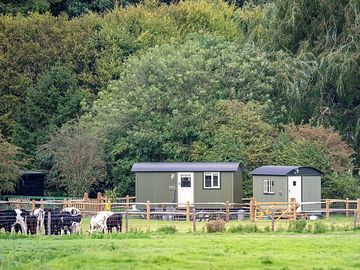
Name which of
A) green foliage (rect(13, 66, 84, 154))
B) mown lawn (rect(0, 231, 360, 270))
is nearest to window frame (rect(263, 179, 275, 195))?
mown lawn (rect(0, 231, 360, 270))

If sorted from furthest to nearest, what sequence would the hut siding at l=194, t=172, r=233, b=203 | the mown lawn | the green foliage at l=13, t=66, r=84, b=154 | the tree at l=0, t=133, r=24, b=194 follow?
the green foliage at l=13, t=66, r=84, b=154 → the tree at l=0, t=133, r=24, b=194 → the hut siding at l=194, t=172, r=233, b=203 → the mown lawn

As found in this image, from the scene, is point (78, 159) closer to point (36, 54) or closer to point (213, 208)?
point (213, 208)

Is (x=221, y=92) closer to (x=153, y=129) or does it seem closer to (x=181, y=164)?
(x=153, y=129)

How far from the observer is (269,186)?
57.2m

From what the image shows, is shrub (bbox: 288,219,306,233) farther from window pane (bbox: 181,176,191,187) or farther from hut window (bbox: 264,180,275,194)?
window pane (bbox: 181,176,191,187)

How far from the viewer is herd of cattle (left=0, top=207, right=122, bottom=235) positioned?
141 ft

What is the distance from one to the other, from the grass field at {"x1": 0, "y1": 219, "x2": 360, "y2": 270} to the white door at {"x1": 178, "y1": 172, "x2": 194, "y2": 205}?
19402 millimetres

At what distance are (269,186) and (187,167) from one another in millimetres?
4314

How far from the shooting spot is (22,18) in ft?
262

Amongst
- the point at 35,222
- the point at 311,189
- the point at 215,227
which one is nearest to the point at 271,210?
the point at 311,189

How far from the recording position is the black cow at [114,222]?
4334cm

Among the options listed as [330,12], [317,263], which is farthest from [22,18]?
[317,263]

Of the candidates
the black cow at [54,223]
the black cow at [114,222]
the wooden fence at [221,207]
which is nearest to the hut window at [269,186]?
the wooden fence at [221,207]

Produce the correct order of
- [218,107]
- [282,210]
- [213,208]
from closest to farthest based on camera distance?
[282,210], [213,208], [218,107]
